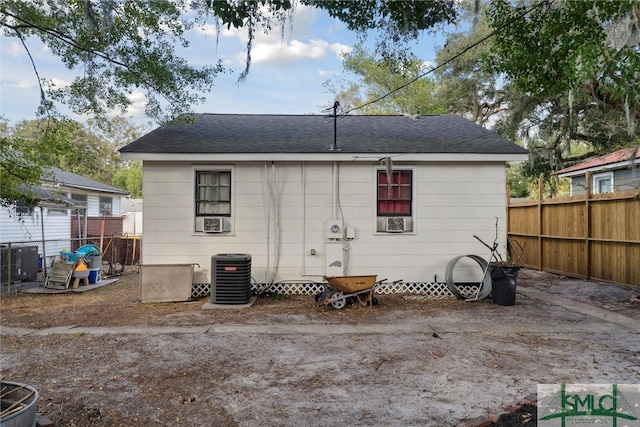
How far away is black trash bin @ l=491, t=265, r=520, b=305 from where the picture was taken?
24.8ft

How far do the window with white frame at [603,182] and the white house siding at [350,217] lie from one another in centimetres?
770

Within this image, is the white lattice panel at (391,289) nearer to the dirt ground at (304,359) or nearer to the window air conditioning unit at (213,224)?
the dirt ground at (304,359)

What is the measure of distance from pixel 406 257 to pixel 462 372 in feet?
14.5

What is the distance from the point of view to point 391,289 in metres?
8.66

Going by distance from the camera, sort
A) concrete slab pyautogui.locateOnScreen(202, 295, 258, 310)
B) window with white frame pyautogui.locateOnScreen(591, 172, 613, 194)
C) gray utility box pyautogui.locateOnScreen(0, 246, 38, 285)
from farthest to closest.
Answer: window with white frame pyautogui.locateOnScreen(591, 172, 613, 194) → gray utility box pyautogui.locateOnScreen(0, 246, 38, 285) → concrete slab pyautogui.locateOnScreen(202, 295, 258, 310)

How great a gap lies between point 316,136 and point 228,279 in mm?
3800

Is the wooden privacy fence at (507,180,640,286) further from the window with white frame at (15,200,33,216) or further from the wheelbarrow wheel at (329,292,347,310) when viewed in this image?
the window with white frame at (15,200,33,216)

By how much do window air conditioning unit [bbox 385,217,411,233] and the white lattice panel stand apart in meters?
1.08

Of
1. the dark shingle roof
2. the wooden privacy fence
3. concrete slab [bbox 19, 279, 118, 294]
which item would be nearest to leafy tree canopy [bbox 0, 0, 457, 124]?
the dark shingle roof

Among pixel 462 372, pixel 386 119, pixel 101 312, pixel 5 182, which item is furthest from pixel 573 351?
pixel 5 182

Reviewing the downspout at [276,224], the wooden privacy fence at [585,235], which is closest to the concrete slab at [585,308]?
the wooden privacy fence at [585,235]

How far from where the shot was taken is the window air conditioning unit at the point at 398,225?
8.63 meters

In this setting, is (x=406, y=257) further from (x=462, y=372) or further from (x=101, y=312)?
(x=101, y=312)

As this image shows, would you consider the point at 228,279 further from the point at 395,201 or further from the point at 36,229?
the point at 36,229
